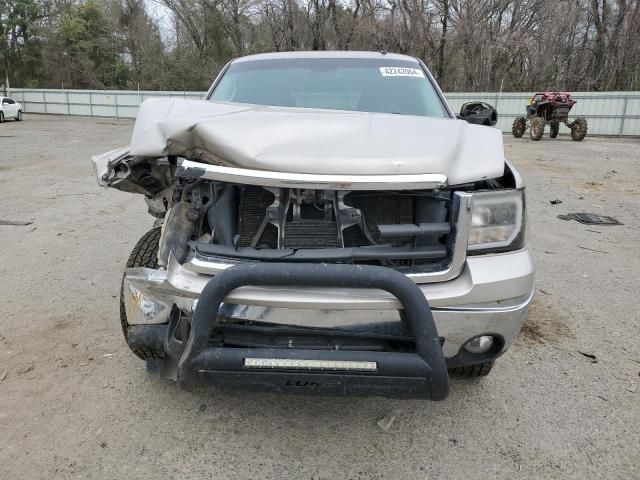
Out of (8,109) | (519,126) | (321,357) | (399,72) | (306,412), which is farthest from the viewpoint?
(8,109)

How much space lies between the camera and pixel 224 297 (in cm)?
181

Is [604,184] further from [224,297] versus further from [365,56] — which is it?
[224,297]

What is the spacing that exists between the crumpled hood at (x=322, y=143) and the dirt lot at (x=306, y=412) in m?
1.18

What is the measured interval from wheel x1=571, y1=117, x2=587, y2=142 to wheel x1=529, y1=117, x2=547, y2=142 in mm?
1214

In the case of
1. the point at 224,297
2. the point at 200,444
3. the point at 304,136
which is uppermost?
the point at 304,136

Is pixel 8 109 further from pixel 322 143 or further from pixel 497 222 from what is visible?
pixel 497 222

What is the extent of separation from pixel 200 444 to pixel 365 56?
116 inches

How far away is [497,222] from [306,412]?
4.18 ft

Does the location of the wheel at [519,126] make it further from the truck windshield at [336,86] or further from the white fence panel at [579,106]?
the truck windshield at [336,86]

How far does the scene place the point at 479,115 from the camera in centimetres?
341

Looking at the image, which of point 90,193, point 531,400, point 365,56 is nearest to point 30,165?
point 90,193

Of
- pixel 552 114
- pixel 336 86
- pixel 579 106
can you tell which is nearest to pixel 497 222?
pixel 336 86

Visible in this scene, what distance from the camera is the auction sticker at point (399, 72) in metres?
3.62

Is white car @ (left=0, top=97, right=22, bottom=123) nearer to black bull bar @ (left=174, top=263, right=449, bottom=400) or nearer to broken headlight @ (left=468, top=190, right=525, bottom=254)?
black bull bar @ (left=174, top=263, right=449, bottom=400)
